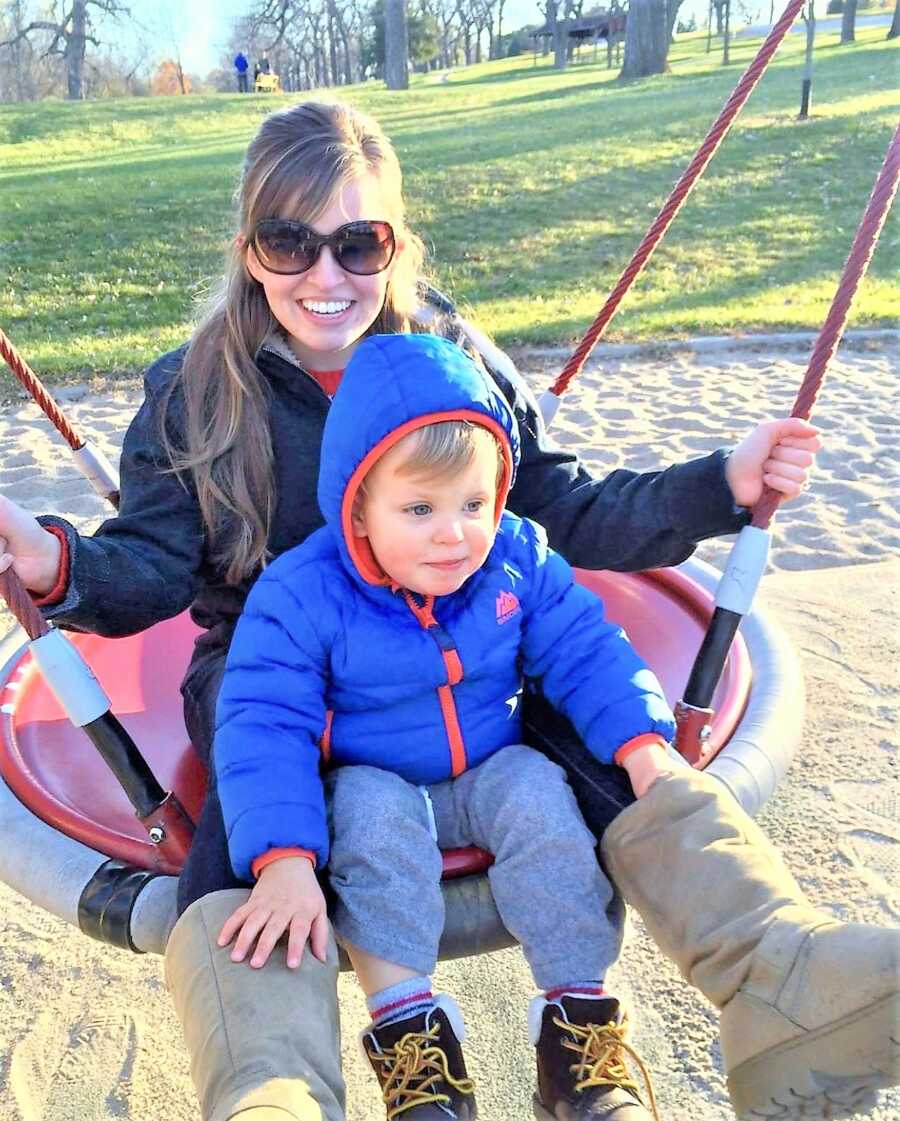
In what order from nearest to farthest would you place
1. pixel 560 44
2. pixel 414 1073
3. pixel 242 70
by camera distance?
pixel 414 1073 → pixel 242 70 → pixel 560 44

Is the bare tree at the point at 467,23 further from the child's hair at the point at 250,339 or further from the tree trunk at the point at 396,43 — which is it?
the child's hair at the point at 250,339

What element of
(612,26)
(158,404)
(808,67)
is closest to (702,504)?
(158,404)

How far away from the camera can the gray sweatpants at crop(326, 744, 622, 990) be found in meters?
1.37

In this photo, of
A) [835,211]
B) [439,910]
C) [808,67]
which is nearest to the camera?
[439,910]

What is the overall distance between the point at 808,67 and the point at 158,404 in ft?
43.6

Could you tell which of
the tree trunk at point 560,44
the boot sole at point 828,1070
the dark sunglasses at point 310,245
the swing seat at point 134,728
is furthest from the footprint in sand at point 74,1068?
the tree trunk at point 560,44

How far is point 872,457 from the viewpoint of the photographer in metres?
4.88

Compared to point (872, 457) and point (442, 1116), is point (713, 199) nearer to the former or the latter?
point (872, 457)

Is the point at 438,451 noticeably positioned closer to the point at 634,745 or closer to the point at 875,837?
the point at 634,745

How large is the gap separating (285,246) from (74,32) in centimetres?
2996

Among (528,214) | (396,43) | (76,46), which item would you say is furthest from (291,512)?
(76,46)

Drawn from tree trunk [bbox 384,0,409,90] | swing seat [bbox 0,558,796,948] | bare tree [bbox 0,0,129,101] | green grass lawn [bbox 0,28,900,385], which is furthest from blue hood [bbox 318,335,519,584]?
bare tree [bbox 0,0,129,101]

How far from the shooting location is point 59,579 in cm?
151

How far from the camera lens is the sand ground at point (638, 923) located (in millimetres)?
2023
